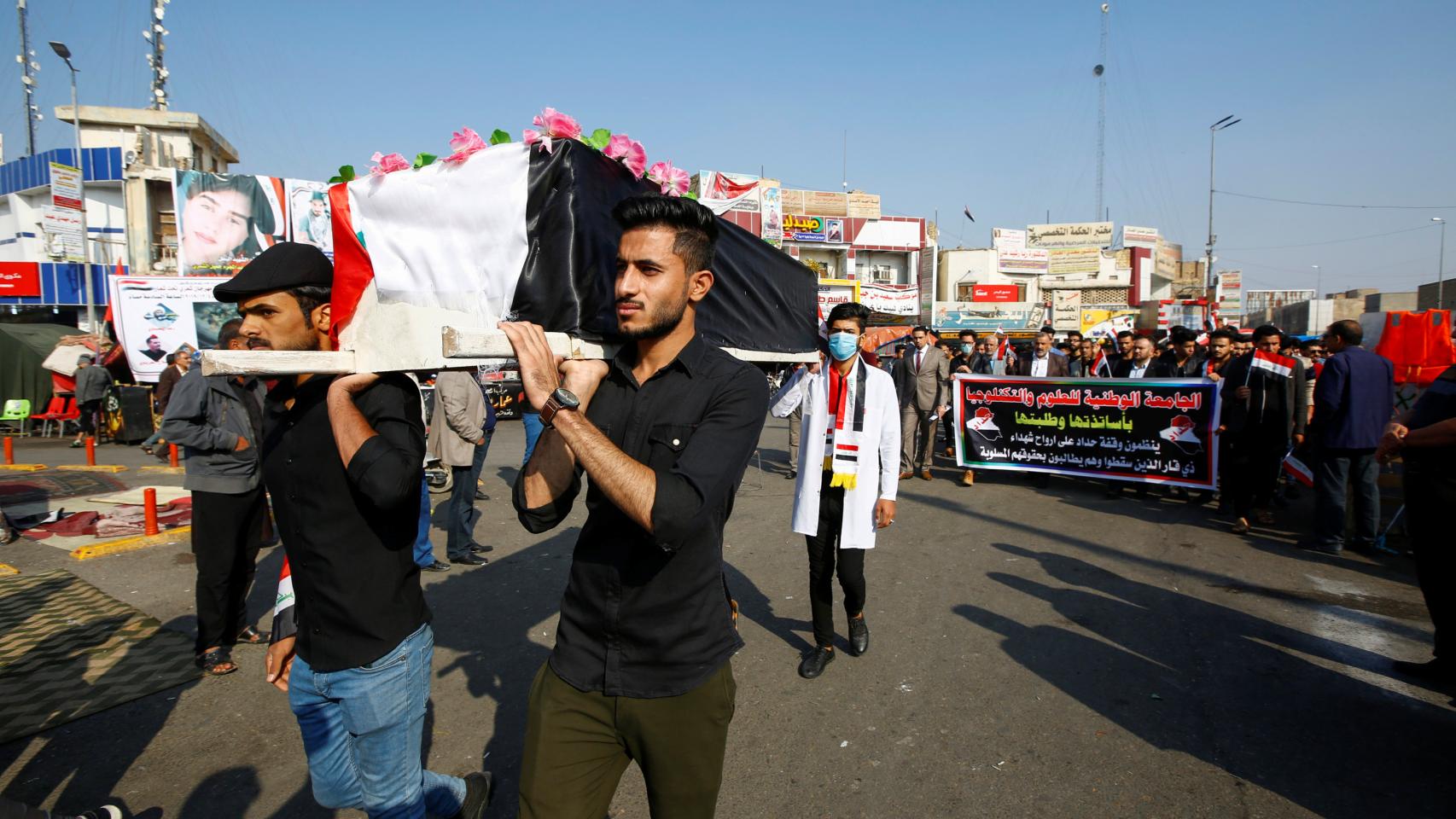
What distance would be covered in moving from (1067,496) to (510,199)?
29.0ft

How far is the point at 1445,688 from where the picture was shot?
13.4 feet

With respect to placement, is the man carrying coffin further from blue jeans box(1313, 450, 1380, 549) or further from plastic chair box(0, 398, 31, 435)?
plastic chair box(0, 398, 31, 435)

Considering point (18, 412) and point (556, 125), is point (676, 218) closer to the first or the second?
point (556, 125)

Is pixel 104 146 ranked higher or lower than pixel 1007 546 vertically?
higher

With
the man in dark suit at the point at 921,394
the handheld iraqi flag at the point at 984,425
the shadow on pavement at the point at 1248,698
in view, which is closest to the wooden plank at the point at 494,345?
the shadow on pavement at the point at 1248,698

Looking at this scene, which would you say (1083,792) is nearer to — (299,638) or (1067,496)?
(299,638)

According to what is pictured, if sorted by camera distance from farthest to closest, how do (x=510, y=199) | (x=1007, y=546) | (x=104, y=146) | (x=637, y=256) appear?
(x=104, y=146) < (x=1007, y=546) < (x=510, y=199) < (x=637, y=256)

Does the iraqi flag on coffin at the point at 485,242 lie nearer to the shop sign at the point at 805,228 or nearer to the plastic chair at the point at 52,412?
the plastic chair at the point at 52,412

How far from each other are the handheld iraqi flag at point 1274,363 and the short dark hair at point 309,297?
873cm

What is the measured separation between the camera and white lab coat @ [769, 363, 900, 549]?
437cm

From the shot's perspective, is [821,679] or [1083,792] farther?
[821,679]

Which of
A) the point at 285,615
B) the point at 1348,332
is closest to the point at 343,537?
the point at 285,615

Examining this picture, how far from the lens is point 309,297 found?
212 cm

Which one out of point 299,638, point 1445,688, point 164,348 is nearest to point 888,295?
point 164,348
